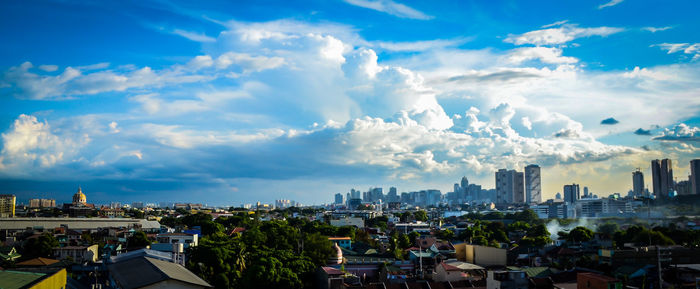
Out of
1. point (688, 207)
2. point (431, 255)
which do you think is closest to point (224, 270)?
point (431, 255)

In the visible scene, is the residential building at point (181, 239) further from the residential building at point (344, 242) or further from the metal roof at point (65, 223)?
the metal roof at point (65, 223)

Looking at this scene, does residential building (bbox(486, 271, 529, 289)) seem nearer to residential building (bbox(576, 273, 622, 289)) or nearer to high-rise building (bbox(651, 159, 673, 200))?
residential building (bbox(576, 273, 622, 289))

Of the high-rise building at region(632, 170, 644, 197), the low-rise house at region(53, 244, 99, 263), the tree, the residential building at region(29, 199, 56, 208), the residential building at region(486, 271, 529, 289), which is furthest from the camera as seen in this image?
the residential building at region(29, 199, 56, 208)

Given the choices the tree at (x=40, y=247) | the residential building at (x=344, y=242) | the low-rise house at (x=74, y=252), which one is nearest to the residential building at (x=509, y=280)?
the residential building at (x=344, y=242)

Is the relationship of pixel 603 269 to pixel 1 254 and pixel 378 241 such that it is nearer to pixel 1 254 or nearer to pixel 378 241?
pixel 378 241

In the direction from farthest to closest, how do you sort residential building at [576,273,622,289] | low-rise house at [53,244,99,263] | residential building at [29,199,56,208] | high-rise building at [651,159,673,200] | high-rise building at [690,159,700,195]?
residential building at [29,199,56,208] → high-rise building at [651,159,673,200] → high-rise building at [690,159,700,195] → low-rise house at [53,244,99,263] → residential building at [576,273,622,289]

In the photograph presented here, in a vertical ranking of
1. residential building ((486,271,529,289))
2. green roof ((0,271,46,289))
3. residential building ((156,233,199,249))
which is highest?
green roof ((0,271,46,289))

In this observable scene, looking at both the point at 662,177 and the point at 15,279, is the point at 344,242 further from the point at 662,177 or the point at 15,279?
the point at 662,177

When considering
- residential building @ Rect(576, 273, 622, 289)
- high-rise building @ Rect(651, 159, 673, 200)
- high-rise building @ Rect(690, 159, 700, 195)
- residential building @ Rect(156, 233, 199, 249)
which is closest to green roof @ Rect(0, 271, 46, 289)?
residential building @ Rect(156, 233, 199, 249)
